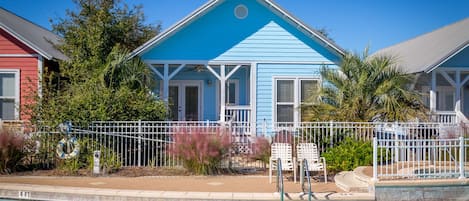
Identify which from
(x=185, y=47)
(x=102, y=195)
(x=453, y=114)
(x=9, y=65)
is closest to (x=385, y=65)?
(x=453, y=114)

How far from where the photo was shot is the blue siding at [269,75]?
18047 millimetres

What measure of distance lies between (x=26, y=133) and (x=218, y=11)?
8140mm

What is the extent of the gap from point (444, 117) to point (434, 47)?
12.7ft

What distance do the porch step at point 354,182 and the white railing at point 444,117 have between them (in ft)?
24.1

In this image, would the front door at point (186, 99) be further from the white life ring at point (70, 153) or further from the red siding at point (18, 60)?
the white life ring at point (70, 153)

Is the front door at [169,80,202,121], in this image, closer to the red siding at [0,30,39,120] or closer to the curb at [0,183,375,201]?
the red siding at [0,30,39,120]

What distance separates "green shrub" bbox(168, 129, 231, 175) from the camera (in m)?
12.3

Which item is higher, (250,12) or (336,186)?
(250,12)

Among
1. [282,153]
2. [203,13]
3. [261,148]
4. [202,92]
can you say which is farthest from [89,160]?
[202,92]

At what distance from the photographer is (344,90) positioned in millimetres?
15125

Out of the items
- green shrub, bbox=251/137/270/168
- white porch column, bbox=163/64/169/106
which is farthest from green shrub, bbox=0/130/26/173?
green shrub, bbox=251/137/270/168

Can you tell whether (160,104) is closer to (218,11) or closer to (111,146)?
(111,146)

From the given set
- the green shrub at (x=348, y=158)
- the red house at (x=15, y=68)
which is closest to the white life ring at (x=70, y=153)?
the red house at (x=15, y=68)

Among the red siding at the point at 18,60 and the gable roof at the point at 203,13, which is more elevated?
the gable roof at the point at 203,13
